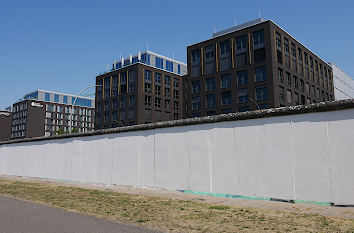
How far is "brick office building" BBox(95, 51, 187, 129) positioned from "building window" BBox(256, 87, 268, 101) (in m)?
28.4

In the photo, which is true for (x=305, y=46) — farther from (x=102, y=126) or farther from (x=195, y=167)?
(x=195, y=167)

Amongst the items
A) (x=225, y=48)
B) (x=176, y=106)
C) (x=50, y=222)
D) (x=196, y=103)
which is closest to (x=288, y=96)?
(x=225, y=48)

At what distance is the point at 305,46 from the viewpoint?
63.1m

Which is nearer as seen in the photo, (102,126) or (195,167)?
(195,167)

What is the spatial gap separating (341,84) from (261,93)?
4802 cm

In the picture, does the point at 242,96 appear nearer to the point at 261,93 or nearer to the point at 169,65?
the point at 261,93

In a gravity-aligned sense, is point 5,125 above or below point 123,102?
below

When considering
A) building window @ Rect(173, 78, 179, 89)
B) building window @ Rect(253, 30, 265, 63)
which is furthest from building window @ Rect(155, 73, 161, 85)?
building window @ Rect(253, 30, 265, 63)

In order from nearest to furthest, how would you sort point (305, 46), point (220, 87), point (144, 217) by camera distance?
point (144, 217) < point (220, 87) < point (305, 46)

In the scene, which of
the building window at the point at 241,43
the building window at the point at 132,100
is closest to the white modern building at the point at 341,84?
the building window at the point at 241,43

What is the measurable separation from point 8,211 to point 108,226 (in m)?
4.15

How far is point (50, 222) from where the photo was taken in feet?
24.5

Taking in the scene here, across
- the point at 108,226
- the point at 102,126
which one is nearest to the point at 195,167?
the point at 108,226

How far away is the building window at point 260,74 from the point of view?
5297cm
